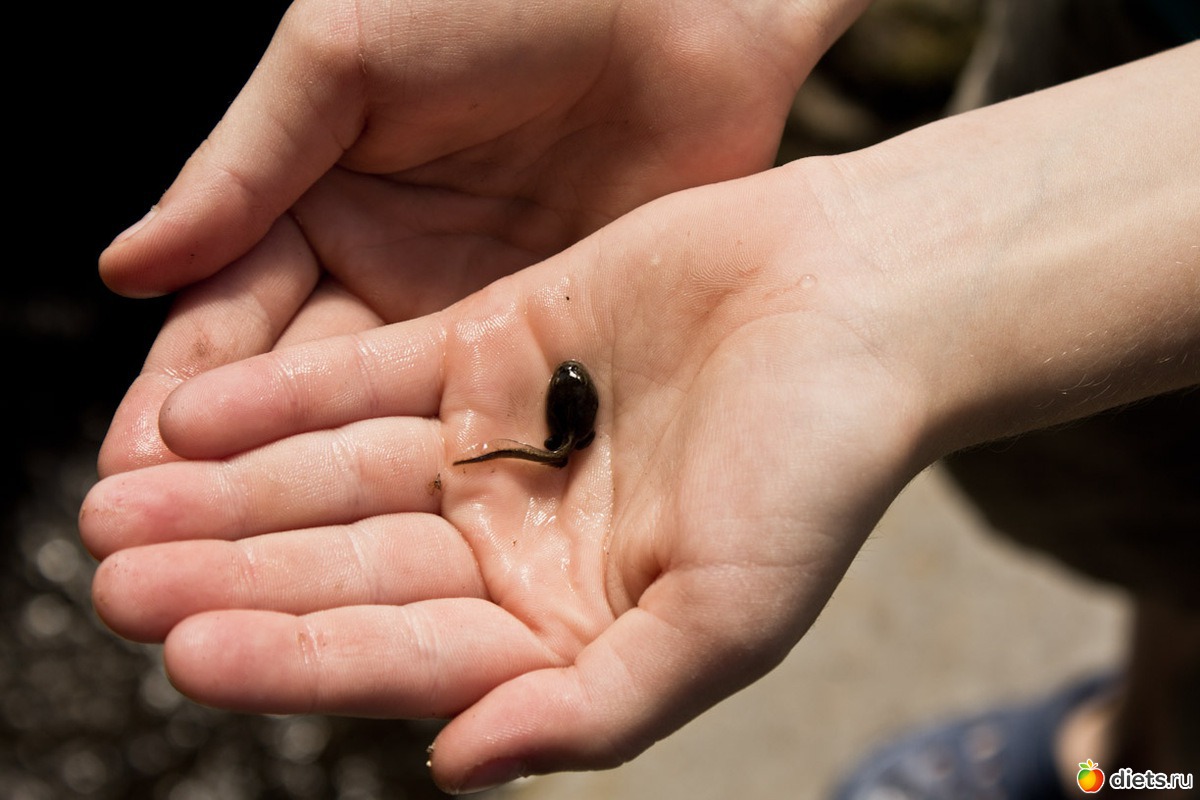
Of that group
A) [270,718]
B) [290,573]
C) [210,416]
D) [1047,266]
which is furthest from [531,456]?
[270,718]

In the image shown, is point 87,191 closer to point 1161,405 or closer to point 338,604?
point 338,604

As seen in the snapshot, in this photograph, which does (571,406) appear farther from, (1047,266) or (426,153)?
(1047,266)

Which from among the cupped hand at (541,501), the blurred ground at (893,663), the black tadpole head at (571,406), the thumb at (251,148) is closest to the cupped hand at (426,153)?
the thumb at (251,148)

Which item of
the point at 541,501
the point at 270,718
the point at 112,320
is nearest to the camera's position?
the point at 541,501

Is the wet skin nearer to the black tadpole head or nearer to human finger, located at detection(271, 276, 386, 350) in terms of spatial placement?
the black tadpole head

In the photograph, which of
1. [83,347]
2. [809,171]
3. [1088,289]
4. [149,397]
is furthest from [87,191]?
[1088,289]

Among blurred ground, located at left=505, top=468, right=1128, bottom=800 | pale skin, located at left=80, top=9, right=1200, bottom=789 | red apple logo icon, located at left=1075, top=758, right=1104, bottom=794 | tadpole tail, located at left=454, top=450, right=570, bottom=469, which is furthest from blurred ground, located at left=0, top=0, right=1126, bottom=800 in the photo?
pale skin, located at left=80, top=9, right=1200, bottom=789

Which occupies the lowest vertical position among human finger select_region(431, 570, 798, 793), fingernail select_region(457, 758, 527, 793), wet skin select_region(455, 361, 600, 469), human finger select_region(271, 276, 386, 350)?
fingernail select_region(457, 758, 527, 793)
